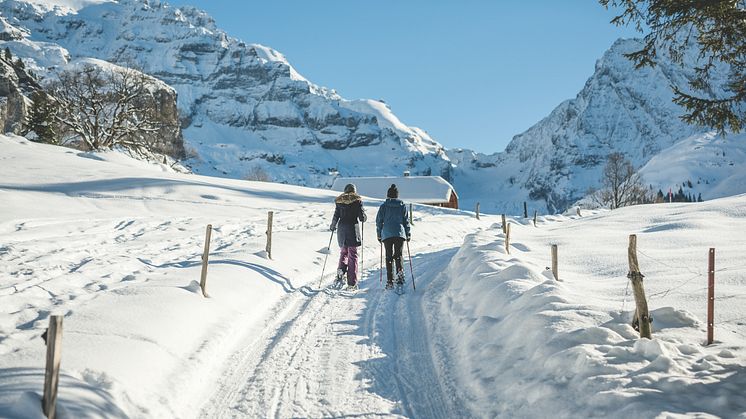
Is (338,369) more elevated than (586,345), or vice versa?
(586,345)

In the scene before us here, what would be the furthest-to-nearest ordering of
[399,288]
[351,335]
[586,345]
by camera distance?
[399,288] < [351,335] < [586,345]

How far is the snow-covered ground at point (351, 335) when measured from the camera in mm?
4289

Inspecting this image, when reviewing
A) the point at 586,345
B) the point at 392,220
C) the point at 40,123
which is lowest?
the point at 586,345

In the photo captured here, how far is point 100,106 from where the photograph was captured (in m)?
35.9

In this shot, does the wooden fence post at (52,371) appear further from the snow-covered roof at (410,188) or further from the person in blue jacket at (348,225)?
the snow-covered roof at (410,188)

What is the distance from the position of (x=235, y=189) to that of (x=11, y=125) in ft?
132

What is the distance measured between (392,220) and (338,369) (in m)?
5.24

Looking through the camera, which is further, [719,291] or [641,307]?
[719,291]

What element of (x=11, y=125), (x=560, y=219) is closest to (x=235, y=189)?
(x=560, y=219)

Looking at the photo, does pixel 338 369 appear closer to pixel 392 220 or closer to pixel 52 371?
pixel 52 371

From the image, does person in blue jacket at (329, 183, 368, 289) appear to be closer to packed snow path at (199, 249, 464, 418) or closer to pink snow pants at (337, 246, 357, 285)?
pink snow pants at (337, 246, 357, 285)

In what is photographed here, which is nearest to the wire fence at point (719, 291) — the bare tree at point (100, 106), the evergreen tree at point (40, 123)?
the bare tree at point (100, 106)

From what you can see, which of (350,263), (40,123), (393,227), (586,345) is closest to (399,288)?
(350,263)

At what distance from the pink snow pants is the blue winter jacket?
73 centimetres
